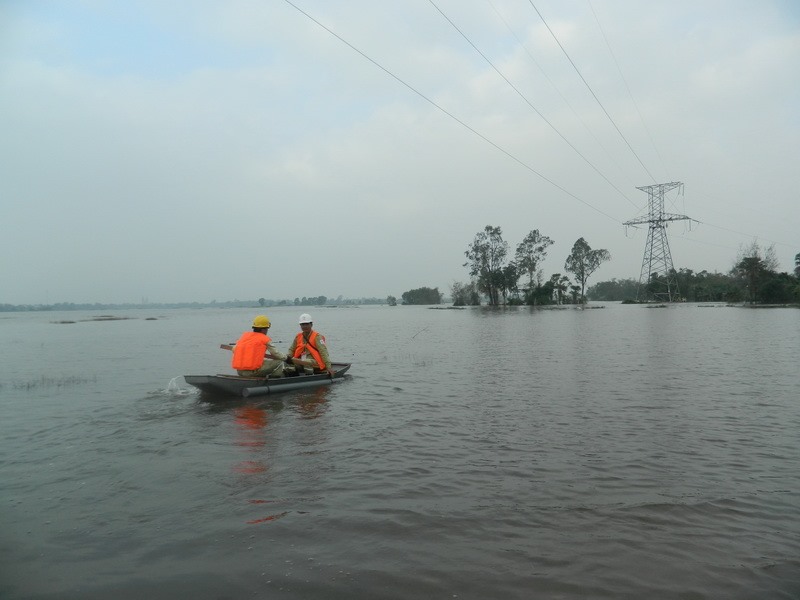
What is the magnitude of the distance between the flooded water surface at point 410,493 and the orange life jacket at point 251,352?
3.30 feet

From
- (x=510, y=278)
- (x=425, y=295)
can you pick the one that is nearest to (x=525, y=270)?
(x=510, y=278)

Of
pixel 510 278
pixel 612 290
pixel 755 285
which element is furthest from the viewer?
pixel 612 290

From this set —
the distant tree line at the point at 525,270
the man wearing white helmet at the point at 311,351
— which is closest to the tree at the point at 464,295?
the distant tree line at the point at 525,270

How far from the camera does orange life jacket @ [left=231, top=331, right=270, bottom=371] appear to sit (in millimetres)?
14031

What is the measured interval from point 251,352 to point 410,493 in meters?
8.33

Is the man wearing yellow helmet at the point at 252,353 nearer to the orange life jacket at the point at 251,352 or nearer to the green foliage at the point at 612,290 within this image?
the orange life jacket at the point at 251,352

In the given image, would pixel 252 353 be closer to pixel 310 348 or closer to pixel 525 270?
pixel 310 348

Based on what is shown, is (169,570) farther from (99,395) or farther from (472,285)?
(472,285)

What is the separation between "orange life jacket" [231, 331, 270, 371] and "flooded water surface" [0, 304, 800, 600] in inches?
39.6

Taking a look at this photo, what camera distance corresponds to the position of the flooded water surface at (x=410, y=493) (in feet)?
16.1

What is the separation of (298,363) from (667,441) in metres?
10.3

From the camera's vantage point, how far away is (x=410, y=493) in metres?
7.01

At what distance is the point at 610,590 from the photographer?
461 centimetres

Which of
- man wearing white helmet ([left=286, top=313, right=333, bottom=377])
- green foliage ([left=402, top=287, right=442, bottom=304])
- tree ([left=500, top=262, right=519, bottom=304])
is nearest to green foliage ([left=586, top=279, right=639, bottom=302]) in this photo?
green foliage ([left=402, top=287, right=442, bottom=304])
